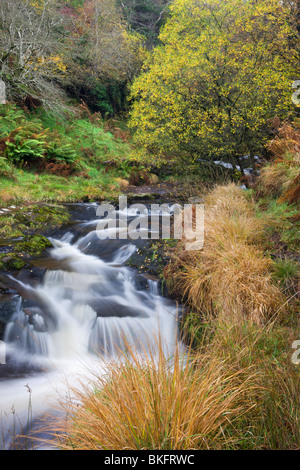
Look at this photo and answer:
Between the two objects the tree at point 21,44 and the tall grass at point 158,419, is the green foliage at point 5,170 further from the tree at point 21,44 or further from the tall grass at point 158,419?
the tall grass at point 158,419

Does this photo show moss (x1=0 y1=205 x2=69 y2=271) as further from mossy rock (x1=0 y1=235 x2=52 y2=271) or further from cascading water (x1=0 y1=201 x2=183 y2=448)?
cascading water (x1=0 y1=201 x2=183 y2=448)

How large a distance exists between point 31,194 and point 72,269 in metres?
4.44

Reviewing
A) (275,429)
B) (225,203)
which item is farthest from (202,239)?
(275,429)

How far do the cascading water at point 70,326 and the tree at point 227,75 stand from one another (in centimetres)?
548

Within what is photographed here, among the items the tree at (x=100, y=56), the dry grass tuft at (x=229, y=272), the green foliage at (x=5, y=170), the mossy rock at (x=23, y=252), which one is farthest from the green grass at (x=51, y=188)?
the tree at (x=100, y=56)

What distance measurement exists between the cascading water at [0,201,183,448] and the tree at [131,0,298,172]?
548 centimetres

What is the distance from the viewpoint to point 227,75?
8727 mm

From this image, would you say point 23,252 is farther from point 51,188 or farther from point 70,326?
point 51,188

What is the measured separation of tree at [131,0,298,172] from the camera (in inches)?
325

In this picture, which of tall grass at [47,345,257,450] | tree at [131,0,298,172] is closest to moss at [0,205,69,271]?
tall grass at [47,345,257,450]

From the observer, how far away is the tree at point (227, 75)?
27.1 feet

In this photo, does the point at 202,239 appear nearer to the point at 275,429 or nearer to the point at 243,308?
the point at 243,308

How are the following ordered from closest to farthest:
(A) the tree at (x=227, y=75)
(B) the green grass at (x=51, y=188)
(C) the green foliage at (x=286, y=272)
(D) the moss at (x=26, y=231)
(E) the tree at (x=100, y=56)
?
(C) the green foliage at (x=286, y=272) < (D) the moss at (x=26, y=231) < (A) the tree at (x=227, y=75) < (B) the green grass at (x=51, y=188) < (E) the tree at (x=100, y=56)

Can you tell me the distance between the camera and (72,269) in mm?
5637
